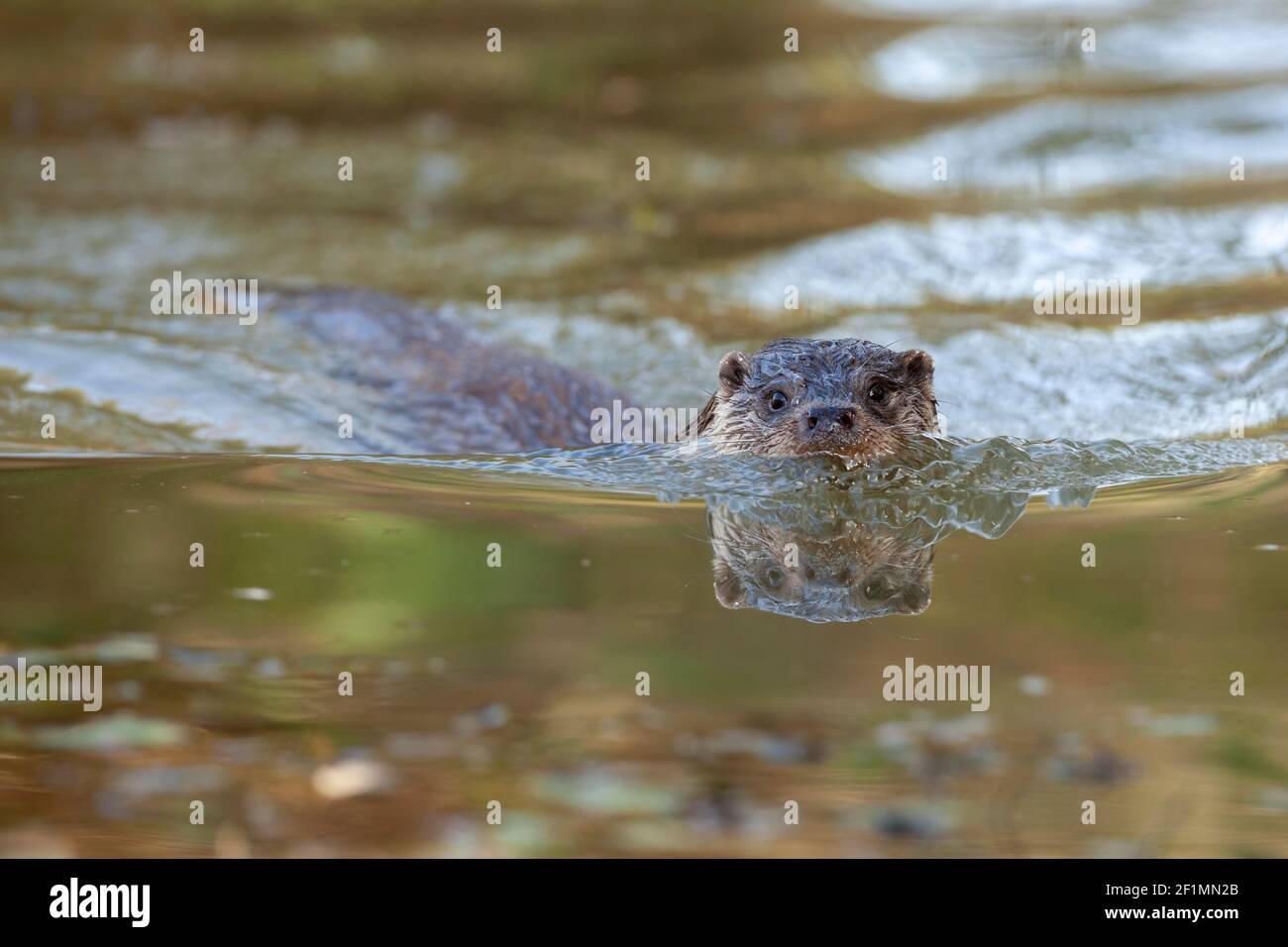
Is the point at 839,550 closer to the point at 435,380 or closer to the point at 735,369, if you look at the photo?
the point at 735,369

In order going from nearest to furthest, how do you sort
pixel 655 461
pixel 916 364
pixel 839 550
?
1. pixel 839 550
2. pixel 916 364
3. pixel 655 461

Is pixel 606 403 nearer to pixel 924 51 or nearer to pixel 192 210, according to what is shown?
pixel 192 210

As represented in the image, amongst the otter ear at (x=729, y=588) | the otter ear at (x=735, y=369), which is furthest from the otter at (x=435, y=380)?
the otter ear at (x=729, y=588)

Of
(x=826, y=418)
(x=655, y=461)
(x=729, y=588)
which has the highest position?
(x=826, y=418)

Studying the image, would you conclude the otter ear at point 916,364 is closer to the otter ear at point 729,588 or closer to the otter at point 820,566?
the otter at point 820,566

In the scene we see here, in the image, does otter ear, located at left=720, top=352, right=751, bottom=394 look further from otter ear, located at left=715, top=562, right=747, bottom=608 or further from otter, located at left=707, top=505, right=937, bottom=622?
otter ear, located at left=715, top=562, right=747, bottom=608

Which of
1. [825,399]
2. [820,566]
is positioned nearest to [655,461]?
[825,399]

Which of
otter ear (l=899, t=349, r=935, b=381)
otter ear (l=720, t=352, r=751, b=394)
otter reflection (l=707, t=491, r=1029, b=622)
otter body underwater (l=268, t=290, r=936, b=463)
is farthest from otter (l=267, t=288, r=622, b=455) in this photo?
otter ear (l=899, t=349, r=935, b=381)
